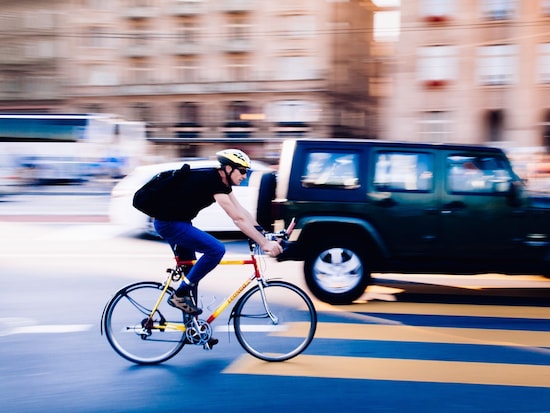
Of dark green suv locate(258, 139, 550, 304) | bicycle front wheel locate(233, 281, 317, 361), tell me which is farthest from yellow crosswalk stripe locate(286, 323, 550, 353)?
dark green suv locate(258, 139, 550, 304)

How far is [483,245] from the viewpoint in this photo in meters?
7.18

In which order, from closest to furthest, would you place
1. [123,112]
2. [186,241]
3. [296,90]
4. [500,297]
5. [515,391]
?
1. [515,391]
2. [186,241]
3. [500,297]
4. [296,90]
5. [123,112]

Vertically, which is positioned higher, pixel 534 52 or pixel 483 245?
pixel 534 52

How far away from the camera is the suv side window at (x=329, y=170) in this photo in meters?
7.32

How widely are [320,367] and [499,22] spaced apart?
3125cm

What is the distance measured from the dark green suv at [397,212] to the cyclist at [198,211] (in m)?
2.25

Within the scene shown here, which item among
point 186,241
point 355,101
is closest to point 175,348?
point 186,241

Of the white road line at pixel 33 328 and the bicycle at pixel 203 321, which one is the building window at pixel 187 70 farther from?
the bicycle at pixel 203 321

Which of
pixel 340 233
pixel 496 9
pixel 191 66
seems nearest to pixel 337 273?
pixel 340 233

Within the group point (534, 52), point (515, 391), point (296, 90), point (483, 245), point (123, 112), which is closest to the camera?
point (515, 391)

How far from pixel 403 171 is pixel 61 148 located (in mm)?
25331

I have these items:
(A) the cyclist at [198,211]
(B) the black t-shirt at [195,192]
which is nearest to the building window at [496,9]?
(A) the cyclist at [198,211]

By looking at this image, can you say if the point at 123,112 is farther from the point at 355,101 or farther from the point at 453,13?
the point at 453,13

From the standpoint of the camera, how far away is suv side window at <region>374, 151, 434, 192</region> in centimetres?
726
